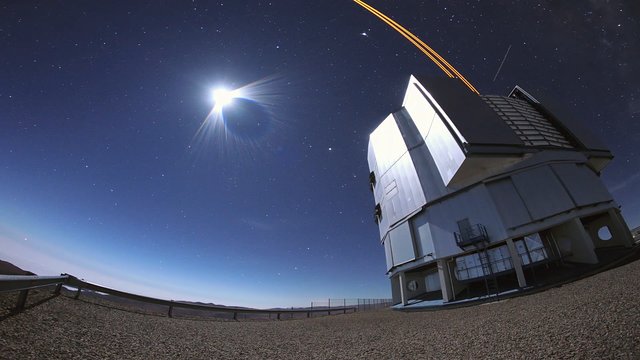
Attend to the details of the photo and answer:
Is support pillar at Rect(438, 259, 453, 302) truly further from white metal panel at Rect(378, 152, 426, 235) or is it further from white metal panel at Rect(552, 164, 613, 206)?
white metal panel at Rect(552, 164, 613, 206)

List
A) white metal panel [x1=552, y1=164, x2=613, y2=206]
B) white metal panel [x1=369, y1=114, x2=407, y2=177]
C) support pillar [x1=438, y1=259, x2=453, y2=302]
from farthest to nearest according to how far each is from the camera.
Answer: white metal panel [x1=369, y1=114, x2=407, y2=177] → white metal panel [x1=552, y1=164, x2=613, y2=206] → support pillar [x1=438, y1=259, x2=453, y2=302]

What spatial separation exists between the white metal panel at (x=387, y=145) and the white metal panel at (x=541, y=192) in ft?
35.5

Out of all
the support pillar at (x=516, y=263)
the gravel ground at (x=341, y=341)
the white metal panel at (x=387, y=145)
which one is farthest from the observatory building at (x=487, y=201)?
the gravel ground at (x=341, y=341)

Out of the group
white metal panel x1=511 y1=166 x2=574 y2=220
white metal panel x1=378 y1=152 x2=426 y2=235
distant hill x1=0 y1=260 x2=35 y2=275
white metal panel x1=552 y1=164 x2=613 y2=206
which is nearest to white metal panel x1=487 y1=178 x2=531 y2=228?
A: white metal panel x1=511 y1=166 x2=574 y2=220

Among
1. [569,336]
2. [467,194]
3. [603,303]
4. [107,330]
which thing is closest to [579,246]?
[467,194]

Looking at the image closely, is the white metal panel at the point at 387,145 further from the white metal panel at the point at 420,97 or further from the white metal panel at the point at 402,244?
the white metal panel at the point at 402,244

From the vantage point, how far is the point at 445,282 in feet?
63.3

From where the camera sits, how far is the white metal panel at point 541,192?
1864 centimetres

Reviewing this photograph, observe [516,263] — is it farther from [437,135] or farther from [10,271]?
[10,271]

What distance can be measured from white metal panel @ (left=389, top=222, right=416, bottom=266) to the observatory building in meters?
0.11

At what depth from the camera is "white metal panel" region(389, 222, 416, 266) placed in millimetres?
23156

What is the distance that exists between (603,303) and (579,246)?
1921 cm

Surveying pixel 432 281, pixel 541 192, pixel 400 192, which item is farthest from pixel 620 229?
pixel 400 192

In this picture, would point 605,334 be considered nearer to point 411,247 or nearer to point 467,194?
point 467,194
